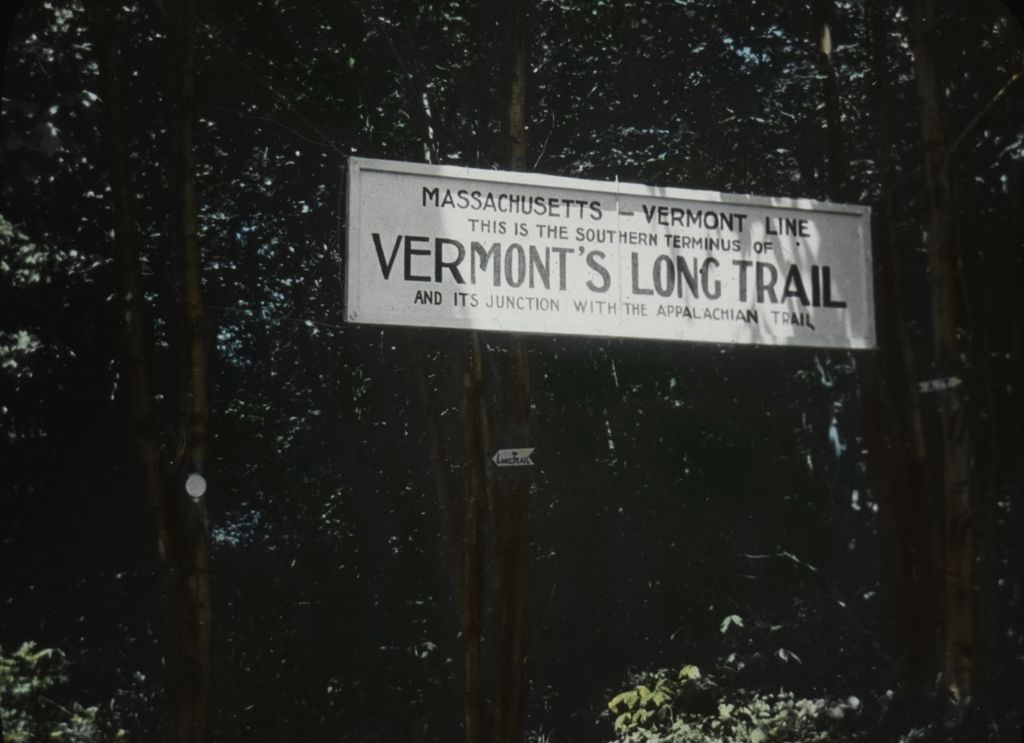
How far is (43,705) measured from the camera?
411 centimetres

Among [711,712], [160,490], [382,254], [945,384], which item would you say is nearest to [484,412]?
[382,254]

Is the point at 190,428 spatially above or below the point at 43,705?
above

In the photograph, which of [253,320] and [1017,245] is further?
[1017,245]

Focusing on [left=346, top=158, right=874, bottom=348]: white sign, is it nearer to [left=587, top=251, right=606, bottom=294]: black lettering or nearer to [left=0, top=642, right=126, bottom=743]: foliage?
[left=587, top=251, right=606, bottom=294]: black lettering

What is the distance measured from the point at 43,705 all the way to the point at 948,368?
3942mm

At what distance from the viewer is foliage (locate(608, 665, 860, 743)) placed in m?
4.65

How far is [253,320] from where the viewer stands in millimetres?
4422

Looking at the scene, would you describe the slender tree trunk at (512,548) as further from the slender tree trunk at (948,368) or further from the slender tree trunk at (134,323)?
the slender tree trunk at (948,368)

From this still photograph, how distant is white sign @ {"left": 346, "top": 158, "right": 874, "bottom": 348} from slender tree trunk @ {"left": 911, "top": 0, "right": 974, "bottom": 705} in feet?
1.14

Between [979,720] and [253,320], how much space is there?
11.5 feet

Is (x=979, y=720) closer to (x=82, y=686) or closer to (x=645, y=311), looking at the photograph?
(x=645, y=311)

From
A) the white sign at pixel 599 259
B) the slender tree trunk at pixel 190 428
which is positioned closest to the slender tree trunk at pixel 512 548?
the white sign at pixel 599 259

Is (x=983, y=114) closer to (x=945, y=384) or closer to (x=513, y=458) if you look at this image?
A: (x=945, y=384)

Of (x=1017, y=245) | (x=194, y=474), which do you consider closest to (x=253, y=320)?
(x=194, y=474)
